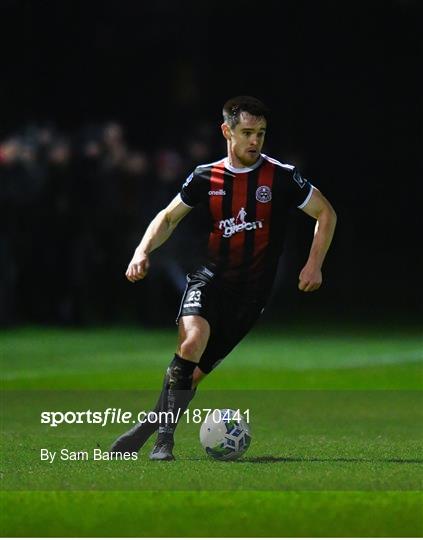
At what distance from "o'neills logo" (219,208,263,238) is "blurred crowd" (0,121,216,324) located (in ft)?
30.6

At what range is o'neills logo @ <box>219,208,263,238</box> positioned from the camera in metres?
8.67

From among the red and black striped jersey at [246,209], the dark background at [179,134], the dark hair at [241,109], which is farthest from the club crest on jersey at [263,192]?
the dark background at [179,134]

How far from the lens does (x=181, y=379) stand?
850 centimetres

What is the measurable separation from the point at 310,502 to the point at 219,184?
7.38ft

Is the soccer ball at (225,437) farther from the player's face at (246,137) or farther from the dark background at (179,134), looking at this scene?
the dark background at (179,134)

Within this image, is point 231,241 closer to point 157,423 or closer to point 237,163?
point 237,163

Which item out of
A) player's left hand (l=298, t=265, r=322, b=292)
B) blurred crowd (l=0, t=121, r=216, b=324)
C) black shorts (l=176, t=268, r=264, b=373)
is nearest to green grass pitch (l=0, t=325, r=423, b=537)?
black shorts (l=176, t=268, r=264, b=373)

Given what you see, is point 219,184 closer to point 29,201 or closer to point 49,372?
point 49,372

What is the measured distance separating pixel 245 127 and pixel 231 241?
0.68 metres

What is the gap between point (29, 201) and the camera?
717 inches

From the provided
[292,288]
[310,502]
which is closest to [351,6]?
[292,288]

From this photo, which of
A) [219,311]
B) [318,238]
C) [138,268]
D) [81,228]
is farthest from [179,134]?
[138,268]

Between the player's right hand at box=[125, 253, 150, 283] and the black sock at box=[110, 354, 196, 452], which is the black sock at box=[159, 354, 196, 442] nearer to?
the black sock at box=[110, 354, 196, 452]

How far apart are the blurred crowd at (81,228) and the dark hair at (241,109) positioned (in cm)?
938
